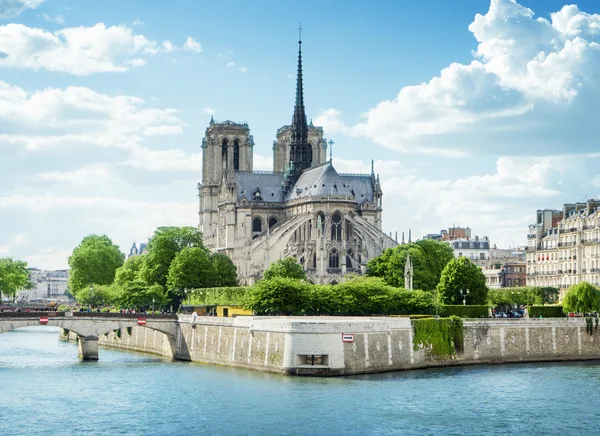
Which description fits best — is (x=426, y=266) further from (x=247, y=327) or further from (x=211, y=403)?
(x=211, y=403)

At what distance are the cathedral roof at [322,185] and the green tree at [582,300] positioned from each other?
143 ft

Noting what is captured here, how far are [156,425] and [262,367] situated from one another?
18313 mm

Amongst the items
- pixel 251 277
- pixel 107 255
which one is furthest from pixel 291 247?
pixel 107 255

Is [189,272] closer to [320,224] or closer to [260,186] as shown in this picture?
[320,224]

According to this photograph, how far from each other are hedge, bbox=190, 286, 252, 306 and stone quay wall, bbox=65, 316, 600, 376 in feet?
32.9

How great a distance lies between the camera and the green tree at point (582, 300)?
83625 mm

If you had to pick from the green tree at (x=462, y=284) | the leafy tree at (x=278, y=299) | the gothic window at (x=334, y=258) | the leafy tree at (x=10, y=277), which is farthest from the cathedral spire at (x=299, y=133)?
the leafy tree at (x=278, y=299)

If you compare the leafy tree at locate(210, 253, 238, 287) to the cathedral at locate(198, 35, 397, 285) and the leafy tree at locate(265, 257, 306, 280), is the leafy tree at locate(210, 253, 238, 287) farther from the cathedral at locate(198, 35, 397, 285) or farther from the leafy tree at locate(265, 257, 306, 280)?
the leafy tree at locate(265, 257, 306, 280)

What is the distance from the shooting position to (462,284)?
88.1 metres

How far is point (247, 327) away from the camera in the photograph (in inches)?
2768

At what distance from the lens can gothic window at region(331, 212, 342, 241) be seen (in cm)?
12341

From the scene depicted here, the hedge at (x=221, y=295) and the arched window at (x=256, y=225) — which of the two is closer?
the hedge at (x=221, y=295)

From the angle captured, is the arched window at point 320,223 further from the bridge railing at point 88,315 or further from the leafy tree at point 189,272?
the bridge railing at point 88,315

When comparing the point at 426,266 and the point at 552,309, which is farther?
the point at 426,266
